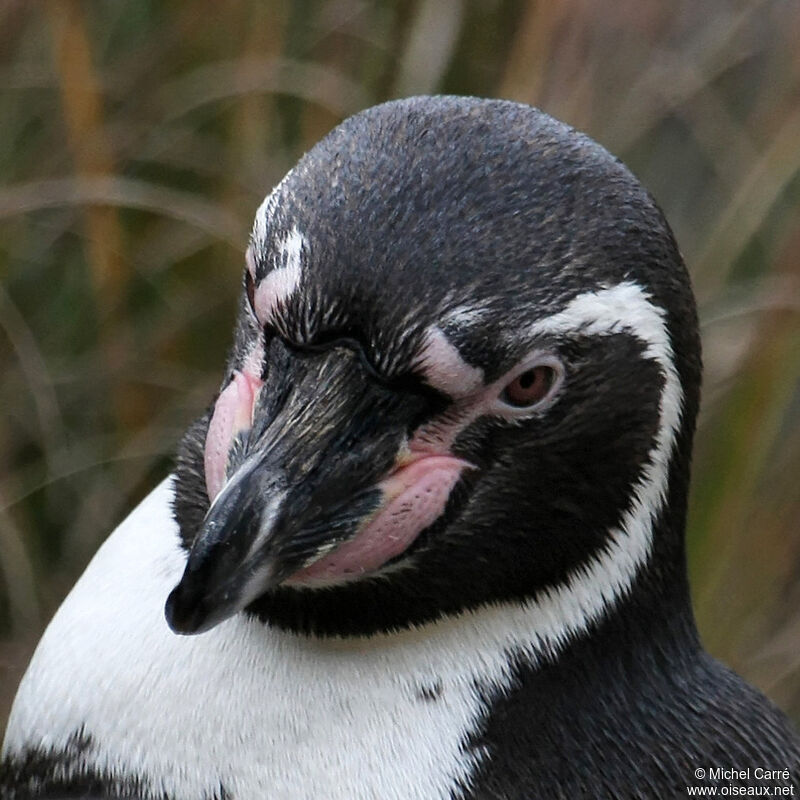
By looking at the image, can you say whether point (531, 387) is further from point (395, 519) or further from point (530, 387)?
point (395, 519)

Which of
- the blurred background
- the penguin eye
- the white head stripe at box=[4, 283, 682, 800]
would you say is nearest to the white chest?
the white head stripe at box=[4, 283, 682, 800]

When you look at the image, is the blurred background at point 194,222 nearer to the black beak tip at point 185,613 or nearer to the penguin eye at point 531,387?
the penguin eye at point 531,387

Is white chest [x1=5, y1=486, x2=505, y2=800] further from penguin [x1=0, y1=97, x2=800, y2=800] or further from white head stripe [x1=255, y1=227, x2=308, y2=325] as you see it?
white head stripe [x1=255, y1=227, x2=308, y2=325]

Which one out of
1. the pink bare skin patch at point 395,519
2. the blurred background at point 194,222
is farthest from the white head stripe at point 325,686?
the blurred background at point 194,222

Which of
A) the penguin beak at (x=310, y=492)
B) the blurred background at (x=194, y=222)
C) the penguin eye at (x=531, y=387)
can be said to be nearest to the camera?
the penguin beak at (x=310, y=492)

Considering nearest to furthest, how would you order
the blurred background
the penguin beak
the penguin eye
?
the penguin beak
the penguin eye
the blurred background

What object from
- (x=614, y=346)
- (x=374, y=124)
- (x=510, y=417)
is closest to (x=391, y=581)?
(x=510, y=417)

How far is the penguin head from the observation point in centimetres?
149

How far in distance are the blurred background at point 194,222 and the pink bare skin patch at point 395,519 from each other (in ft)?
4.16

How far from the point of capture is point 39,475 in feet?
9.61

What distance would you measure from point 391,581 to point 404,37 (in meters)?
1.57

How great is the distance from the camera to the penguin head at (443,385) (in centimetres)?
149

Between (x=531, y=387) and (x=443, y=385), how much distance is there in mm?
93

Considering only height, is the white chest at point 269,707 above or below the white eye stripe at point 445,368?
below
